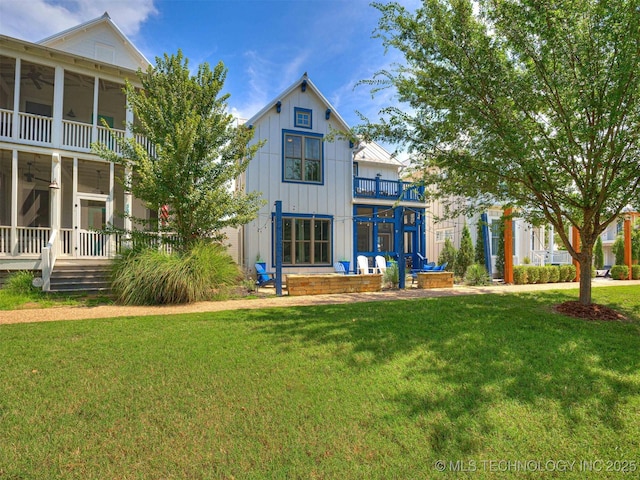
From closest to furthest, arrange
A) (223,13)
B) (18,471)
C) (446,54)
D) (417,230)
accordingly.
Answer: (18,471) → (446,54) → (223,13) → (417,230)

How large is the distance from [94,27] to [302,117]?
8.80m

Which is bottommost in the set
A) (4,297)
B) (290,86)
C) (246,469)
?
(246,469)

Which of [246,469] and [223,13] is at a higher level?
[223,13]

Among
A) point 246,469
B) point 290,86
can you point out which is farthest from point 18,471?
point 290,86

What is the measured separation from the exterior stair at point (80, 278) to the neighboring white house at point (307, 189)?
15.7 feet

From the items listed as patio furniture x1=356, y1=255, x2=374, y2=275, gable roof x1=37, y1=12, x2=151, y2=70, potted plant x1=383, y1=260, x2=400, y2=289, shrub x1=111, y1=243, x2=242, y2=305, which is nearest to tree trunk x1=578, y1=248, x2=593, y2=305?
potted plant x1=383, y1=260, x2=400, y2=289

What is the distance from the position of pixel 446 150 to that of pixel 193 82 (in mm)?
6759

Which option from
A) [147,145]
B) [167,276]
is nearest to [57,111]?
[147,145]

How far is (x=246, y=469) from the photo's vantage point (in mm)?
2354

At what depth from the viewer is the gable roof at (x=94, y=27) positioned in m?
12.5

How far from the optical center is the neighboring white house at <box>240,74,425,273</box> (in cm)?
1309

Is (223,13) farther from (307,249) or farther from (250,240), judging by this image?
(307,249)

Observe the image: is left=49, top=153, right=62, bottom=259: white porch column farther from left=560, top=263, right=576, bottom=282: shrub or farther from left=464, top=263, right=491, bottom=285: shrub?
left=560, top=263, right=576, bottom=282: shrub

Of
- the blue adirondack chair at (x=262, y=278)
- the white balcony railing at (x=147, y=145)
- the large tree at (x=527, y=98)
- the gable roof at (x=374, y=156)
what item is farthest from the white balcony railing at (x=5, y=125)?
the gable roof at (x=374, y=156)
